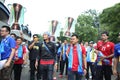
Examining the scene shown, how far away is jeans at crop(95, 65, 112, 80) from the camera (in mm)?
9914

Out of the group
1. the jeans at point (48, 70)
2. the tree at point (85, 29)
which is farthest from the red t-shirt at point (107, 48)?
the tree at point (85, 29)

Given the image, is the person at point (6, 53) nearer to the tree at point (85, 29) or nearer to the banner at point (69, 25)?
the banner at point (69, 25)

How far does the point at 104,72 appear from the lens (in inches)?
396

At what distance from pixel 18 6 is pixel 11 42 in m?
6.97

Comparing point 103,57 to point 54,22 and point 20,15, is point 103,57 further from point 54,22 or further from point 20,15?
point 54,22

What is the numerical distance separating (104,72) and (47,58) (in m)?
1.71

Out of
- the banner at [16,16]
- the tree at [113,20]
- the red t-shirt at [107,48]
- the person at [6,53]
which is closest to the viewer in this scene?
the person at [6,53]

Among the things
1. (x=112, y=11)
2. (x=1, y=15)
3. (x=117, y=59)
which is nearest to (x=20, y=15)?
(x=117, y=59)

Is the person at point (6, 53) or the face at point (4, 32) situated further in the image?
the face at point (4, 32)

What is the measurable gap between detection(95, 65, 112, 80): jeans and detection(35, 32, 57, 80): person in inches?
51.9

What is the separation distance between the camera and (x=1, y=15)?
29.1 metres

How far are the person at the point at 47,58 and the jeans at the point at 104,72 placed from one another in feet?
4.33

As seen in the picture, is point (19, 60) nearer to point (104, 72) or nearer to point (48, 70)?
→ point (48, 70)

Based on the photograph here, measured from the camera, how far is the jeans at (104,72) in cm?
991
